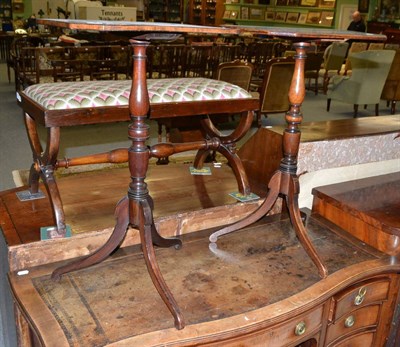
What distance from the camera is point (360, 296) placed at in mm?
1732

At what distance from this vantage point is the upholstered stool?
1584 mm

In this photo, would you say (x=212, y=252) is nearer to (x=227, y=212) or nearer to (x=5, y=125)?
(x=227, y=212)

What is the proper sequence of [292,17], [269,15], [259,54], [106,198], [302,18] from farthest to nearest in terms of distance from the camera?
[269,15] → [292,17] → [302,18] → [259,54] → [106,198]

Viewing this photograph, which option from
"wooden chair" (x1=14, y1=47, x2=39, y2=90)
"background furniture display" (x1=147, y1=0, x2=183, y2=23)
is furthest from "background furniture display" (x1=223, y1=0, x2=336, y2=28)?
"wooden chair" (x1=14, y1=47, x2=39, y2=90)

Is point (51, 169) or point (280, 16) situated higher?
point (280, 16)

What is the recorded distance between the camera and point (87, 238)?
64.4 inches

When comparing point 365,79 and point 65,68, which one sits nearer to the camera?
point 65,68

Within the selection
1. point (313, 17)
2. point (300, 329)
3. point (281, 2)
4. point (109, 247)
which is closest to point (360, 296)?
point (300, 329)

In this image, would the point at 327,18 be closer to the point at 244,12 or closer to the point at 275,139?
the point at 244,12

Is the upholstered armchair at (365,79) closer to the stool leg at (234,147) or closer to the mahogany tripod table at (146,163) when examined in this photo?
the stool leg at (234,147)

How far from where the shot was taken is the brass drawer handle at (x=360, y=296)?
Answer: 5.65 ft

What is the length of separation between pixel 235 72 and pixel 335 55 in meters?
3.78

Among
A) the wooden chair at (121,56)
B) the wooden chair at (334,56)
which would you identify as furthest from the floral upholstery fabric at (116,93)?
the wooden chair at (334,56)

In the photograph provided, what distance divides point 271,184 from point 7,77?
7796mm
